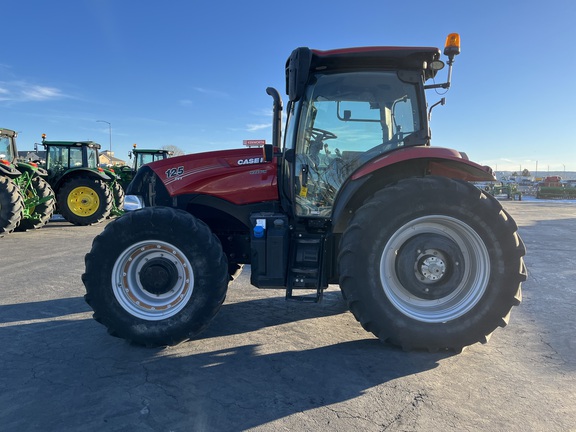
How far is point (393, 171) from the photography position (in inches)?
120

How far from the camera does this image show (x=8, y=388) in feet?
7.72

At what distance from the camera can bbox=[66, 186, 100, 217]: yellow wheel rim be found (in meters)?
10.7

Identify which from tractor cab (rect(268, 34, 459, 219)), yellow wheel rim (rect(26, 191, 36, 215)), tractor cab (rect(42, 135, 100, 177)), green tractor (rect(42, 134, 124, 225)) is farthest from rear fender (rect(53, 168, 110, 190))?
tractor cab (rect(268, 34, 459, 219))

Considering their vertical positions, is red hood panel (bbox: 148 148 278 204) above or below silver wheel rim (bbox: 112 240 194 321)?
above

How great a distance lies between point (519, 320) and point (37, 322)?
15.0 ft

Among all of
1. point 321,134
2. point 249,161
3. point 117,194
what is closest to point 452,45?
point 321,134

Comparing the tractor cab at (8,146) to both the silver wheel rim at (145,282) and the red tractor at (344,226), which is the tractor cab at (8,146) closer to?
the red tractor at (344,226)

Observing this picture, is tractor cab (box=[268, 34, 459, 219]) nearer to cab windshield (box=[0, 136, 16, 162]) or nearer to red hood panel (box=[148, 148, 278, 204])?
red hood panel (box=[148, 148, 278, 204])

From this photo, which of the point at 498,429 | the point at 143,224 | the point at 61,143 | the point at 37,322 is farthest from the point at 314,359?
the point at 61,143

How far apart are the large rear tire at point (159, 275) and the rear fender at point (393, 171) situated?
107cm

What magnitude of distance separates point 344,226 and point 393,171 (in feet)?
1.99

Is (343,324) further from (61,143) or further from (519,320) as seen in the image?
(61,143)

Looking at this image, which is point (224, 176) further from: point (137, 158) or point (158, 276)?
point (137, 158)

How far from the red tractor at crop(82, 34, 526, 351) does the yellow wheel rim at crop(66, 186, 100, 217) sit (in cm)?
858
